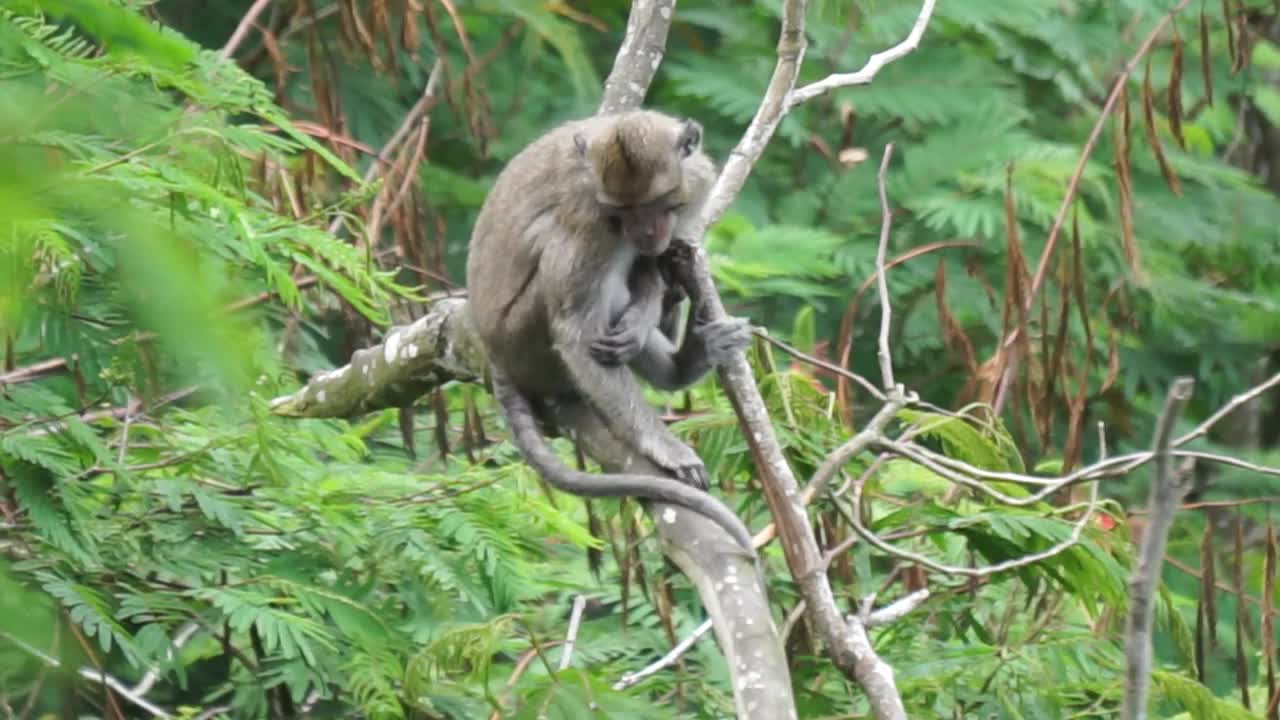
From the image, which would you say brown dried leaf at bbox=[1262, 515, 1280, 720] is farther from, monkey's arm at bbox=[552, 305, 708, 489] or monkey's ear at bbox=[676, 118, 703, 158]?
monkey's ear at bbox=[676, 118, 703, 158]

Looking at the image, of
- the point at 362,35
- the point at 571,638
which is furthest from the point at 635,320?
the point at 362,35

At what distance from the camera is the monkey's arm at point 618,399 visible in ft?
15.5

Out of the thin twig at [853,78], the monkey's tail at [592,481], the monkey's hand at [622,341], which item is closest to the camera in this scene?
the monkey's tail at [592,481]

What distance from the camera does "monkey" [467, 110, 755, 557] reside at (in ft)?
16.9

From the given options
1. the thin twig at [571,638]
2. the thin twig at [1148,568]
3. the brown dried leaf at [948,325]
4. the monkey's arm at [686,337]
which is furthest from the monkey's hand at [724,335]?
the thin twig at [1148,568]

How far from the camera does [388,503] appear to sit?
5141 millimetres

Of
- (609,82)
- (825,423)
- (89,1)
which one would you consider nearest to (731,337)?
(825,423)

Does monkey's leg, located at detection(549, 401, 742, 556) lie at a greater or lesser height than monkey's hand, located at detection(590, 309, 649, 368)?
lesser

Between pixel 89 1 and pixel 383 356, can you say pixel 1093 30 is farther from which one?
pixel 89 1

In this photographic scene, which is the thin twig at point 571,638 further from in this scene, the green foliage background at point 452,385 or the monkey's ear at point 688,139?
the monkey's ear at point 688,139

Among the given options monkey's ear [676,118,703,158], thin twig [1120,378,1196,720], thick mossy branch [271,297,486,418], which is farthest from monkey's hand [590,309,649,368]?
thin twig [1120,378,1196,720]

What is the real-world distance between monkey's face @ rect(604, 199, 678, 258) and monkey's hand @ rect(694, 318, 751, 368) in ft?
0.88

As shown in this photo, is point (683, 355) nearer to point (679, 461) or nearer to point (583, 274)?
point (583, 274)

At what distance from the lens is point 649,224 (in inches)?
203
